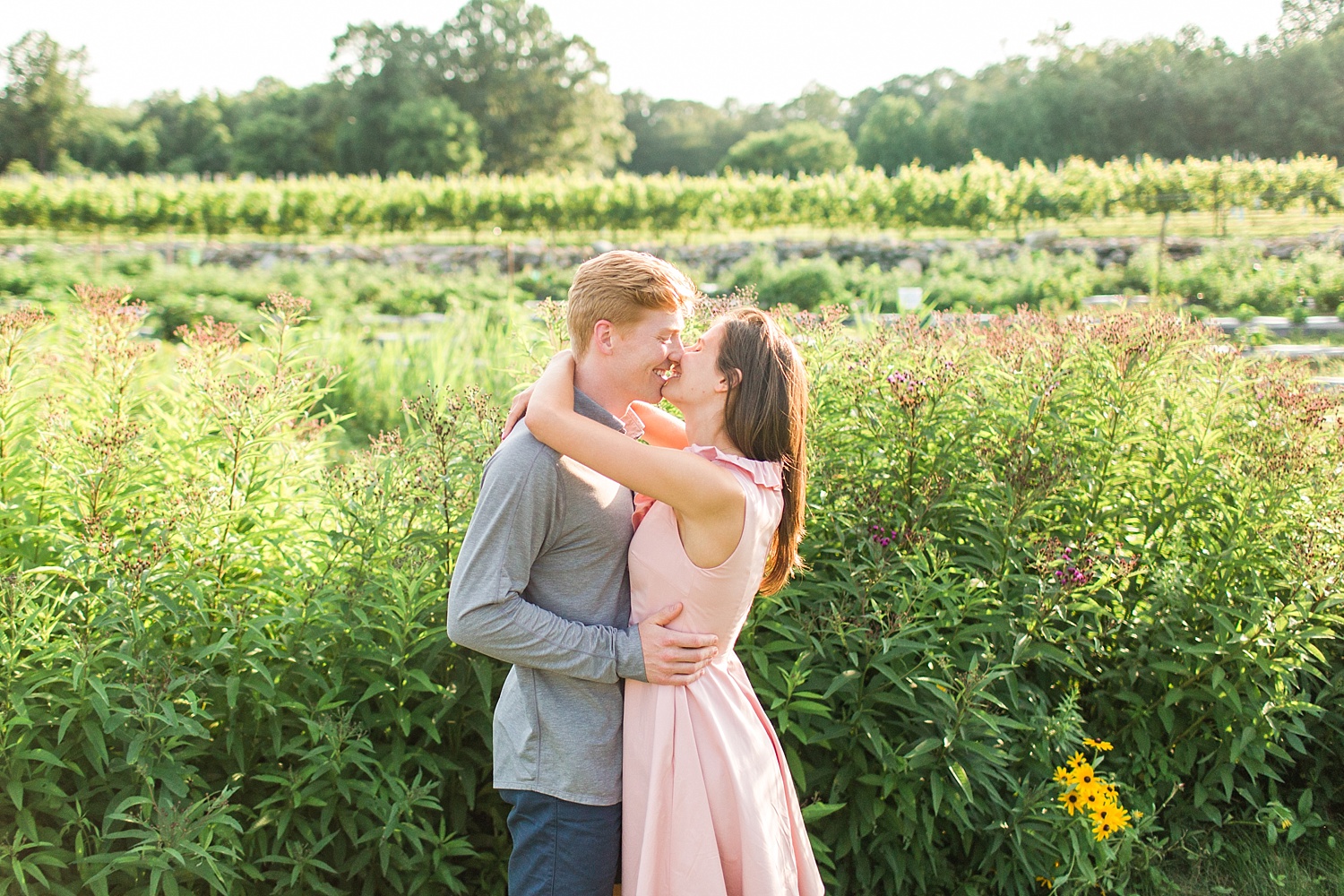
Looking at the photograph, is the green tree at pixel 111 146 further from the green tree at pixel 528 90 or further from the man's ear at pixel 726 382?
the man's ear at pixel 726 382

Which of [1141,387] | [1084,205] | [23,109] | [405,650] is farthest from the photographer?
[23,109]

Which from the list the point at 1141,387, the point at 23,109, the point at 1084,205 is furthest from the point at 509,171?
the point at 1141,387

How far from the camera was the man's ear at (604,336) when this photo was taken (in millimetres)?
1900

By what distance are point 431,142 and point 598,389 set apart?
5098 cm

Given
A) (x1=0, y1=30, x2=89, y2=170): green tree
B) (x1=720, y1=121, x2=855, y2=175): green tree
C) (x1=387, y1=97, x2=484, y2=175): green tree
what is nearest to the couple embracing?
(x1=387, y1=97, x2=484, y2=175): green tree

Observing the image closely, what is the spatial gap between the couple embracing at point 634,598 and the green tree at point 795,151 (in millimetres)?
64426

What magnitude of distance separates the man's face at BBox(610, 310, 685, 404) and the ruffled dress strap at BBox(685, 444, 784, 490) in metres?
0.17

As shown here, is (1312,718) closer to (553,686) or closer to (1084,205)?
(553,686)

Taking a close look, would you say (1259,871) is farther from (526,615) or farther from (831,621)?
(526,615)

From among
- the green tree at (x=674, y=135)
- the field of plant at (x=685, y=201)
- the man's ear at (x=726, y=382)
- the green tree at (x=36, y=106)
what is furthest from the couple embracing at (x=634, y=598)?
the green tree at (x=674, y=135)

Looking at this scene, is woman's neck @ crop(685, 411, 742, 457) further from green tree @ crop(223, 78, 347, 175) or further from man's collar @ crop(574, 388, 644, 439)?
green tree @ crop(223, 78, 347, 175)

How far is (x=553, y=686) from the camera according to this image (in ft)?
6.29

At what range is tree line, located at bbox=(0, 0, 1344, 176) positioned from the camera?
165 ft

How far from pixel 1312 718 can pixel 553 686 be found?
9.88 feet
